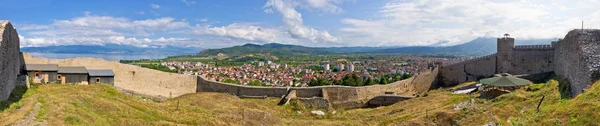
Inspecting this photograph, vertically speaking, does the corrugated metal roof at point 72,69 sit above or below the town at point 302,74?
above

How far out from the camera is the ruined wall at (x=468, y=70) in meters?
30.4

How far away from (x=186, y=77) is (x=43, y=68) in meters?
8.81

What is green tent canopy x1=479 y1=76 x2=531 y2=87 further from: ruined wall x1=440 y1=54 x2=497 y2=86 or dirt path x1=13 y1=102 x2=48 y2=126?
dirt path x1=13 y1=102 x2=48 y2=126

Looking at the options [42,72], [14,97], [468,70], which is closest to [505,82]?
[468,70]

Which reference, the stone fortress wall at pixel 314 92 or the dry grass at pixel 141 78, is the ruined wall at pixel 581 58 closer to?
the stone fortress wall at pixel 314 92

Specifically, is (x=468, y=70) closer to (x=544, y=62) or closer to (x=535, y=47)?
(x=535, y=47)

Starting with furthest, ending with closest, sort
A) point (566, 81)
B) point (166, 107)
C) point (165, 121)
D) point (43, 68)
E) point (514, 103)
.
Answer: point (43, 68) < point (566, 81) < point (166, 107) < point (514, 103) < point (165, 121)

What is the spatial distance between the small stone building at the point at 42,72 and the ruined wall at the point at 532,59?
30.8 m

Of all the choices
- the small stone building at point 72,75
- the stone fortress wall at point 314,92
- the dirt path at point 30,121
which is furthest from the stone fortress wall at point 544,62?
the small stone building at point 72,75

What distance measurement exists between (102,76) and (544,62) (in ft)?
97.3

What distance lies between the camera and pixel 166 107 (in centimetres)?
1717

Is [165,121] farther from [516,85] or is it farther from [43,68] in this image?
[516,85]

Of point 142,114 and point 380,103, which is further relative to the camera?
point 380,103

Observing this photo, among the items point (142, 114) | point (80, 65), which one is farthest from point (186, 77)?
point (142, 114)
